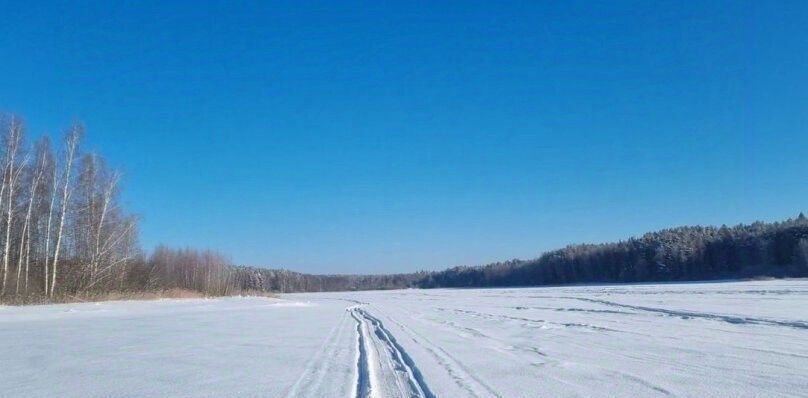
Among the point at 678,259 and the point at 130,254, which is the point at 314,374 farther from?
the point at 678,259

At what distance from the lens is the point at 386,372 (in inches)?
272

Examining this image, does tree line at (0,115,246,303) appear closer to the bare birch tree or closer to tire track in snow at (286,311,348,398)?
the bare birch tree

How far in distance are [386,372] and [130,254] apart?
32299mm

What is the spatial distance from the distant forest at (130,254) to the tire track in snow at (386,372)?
69.1 ft

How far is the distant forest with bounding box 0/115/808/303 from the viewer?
25.6 meters

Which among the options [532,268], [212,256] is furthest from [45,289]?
[532,268]

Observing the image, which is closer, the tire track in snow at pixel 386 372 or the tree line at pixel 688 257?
the tire track in snow at pixel 386 372

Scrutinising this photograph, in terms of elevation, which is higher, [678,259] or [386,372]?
[678,259]

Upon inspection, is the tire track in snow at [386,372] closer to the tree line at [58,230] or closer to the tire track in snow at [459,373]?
the tire track in snow at [459,373]

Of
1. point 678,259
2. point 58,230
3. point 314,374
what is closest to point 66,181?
point 58,230

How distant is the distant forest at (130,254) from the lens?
2561 centimetres

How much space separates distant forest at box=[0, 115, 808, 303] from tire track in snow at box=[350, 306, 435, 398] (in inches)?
829

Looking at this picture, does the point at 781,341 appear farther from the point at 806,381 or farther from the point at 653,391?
the point at 653,391

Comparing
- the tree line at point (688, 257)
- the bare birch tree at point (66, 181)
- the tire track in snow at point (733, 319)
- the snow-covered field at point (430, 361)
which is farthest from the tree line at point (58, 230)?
the tree line at point (688, 257)
